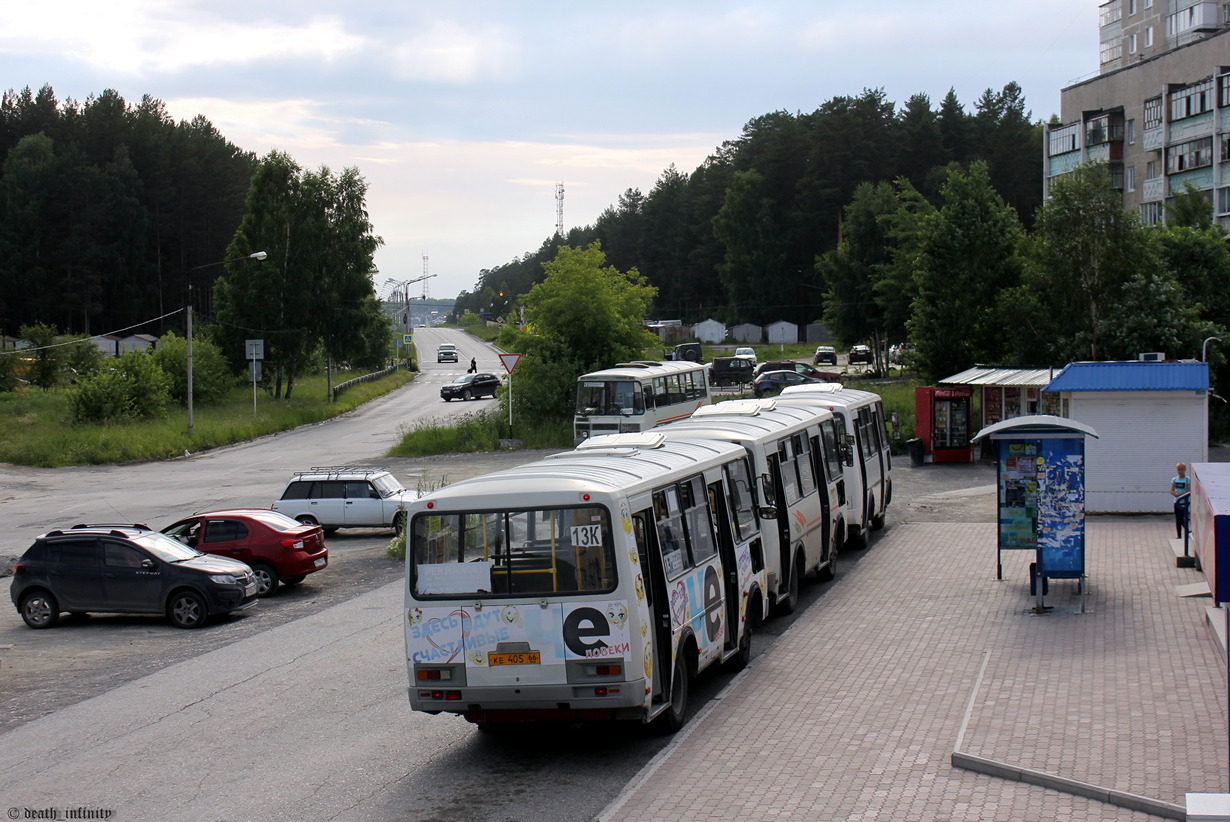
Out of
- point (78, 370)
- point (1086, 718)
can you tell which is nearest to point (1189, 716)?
point (1086, 718)

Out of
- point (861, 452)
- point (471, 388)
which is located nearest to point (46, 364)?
point (471, 388)

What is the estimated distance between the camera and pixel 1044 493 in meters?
15.1

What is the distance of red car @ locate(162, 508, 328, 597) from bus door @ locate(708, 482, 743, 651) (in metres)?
10.7

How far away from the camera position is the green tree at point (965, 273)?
41.9 meters

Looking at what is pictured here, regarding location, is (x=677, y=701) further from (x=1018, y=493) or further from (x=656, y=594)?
(x=1018, y=493)

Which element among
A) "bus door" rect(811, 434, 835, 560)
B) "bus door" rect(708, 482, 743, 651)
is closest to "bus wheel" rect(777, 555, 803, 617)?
"bus door" rect(811, 434, 835, 560)

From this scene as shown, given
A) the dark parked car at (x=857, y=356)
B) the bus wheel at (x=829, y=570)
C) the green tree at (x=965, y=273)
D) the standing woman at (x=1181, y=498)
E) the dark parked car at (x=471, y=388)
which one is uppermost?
the green tree at (x=965, y=273)

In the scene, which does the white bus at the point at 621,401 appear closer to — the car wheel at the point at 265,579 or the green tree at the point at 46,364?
the car wheel at the point at 265,579

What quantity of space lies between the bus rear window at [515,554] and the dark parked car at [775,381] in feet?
149

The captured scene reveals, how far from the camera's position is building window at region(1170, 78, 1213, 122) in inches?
2346

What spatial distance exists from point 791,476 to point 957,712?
6614 millimetres

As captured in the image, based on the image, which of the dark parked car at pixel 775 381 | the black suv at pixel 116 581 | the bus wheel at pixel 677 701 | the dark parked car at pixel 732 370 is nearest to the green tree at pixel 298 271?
the dark parked car at pixel 732 370

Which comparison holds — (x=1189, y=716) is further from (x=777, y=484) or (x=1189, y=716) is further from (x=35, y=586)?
(x=35, y=586)

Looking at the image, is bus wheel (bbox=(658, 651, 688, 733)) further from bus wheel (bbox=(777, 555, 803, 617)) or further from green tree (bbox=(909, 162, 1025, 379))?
green tree (bbox=(909, 162, 1025, 379))
